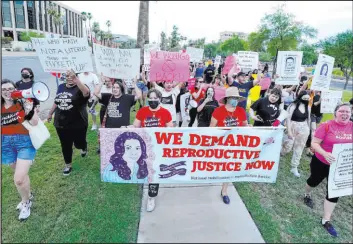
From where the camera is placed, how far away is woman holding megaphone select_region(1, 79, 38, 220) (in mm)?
3314

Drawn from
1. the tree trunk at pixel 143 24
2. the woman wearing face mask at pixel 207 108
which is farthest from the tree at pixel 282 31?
the woman wearing face mask at pixel 207 108

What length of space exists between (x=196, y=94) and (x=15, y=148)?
390 cm

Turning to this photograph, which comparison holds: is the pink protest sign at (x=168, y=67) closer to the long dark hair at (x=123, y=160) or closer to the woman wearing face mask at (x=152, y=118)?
the woman wearing face mask at (x=152, y=118)

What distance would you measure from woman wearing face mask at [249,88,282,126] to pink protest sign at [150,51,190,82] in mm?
1946

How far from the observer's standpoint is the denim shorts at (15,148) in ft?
11.1

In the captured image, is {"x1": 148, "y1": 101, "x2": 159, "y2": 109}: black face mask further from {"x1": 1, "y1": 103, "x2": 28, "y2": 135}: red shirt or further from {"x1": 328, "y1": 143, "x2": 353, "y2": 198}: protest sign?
{"x1": 328, "y1": 143, "x2": 353, "y2": 198}: protest sign

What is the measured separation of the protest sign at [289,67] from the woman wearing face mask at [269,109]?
116 cm

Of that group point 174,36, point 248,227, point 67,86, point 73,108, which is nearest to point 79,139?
point 73,108

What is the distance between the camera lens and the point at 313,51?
4009 centimetres

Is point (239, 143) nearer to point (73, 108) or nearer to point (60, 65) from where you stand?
point (73, 108)

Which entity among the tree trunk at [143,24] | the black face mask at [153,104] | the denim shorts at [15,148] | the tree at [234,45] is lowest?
the denim shorts at [15,148]

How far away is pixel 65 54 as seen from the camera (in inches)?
175

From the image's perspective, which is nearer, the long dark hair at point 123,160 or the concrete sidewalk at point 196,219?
the concrete sidewalk at point 196,219

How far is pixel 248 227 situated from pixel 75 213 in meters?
2.42
